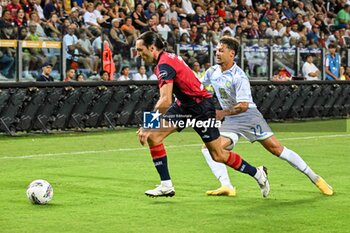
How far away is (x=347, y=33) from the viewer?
1307 inches

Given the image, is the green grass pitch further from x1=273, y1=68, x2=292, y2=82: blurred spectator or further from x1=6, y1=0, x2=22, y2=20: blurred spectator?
x1=273, y1=68, x2=292, y2=82: blurred spectator

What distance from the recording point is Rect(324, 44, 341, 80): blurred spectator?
29.5 m

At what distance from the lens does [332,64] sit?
29.7m

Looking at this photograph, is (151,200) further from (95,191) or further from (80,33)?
(80,33)

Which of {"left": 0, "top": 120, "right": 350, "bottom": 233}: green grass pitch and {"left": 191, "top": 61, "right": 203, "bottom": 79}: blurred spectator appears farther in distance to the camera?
{"left": 191, "top": 61, "right": 203, "bottom": 79}: blurred spectator

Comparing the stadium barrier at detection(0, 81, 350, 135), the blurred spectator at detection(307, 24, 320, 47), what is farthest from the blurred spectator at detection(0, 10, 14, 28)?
the blurred spectator at detection(307, 24, 320, 47)

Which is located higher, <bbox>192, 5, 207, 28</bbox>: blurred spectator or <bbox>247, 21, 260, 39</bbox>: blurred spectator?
<bbox>192, 5, 207, 28</bbox>: blurred spectator

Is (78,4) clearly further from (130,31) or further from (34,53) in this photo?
(34,53)

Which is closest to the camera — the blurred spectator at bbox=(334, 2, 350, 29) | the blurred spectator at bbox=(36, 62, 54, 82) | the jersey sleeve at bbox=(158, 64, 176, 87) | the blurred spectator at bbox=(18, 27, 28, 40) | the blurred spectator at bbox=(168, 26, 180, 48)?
the jersey sleeve at bbox=(158, 64, 176, 87)

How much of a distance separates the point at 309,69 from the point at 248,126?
1757 centimetres

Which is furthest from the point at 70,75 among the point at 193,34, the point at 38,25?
the point at 193,34

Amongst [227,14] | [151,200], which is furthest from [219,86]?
[227,14]

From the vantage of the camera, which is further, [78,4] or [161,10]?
[161,10]

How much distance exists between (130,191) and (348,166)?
4.80 meters
